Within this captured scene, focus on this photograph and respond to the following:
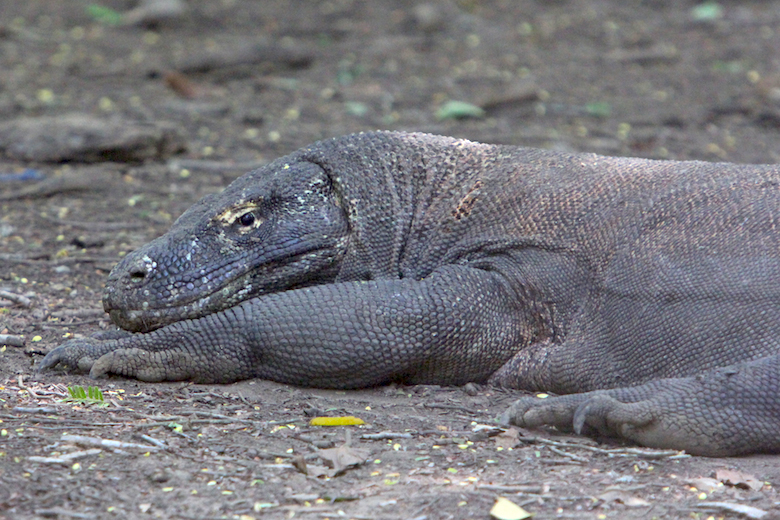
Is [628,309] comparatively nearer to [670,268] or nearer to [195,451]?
[670,268]

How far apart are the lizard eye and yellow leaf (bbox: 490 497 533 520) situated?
190cm

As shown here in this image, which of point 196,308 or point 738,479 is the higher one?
point 196,308

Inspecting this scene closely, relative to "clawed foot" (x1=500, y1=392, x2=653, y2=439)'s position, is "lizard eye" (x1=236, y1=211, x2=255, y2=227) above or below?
above

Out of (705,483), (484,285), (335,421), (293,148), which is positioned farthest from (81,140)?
(705,483)

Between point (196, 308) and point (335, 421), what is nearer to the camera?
point (335, 421)

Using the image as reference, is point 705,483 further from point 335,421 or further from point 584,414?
point 335,421

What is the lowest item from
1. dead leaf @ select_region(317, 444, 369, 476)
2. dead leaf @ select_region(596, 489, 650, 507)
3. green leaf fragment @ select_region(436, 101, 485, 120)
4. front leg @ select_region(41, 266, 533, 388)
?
dead leaf @ select_region(596, 489, 650, 507)

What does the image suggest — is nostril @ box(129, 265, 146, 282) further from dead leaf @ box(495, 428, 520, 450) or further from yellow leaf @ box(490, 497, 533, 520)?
yellow leaf @ box(490, 497, 533, 520)

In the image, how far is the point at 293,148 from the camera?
7.75 m

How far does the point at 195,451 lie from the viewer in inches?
127

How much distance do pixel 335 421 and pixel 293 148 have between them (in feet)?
14.7

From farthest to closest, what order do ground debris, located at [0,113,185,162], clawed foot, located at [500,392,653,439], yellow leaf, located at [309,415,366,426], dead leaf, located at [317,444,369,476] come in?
ground debris, located at [0,113,185,162] < yellow leaf, located at [309,415,366,426] < clawed foot, located at [500,392,653,439] < dead leaf, located at [317,444,369,476]

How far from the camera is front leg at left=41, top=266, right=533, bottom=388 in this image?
3.87 meters

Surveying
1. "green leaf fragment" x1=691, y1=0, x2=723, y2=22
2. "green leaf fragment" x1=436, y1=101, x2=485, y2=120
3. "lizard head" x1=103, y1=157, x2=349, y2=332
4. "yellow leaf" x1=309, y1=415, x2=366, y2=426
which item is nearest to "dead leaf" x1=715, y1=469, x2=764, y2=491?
"yellow leaf" x1=309, y1=415, x2=366, y2=426
